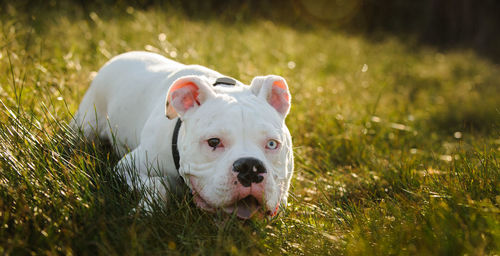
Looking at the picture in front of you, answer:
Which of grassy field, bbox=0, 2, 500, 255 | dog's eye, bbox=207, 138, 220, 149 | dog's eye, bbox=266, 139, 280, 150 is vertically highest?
dog's eye, bbox=207, 138, 220, 149

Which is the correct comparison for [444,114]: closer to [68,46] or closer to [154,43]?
[154,43]

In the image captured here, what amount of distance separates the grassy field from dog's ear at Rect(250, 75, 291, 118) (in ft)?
2.08

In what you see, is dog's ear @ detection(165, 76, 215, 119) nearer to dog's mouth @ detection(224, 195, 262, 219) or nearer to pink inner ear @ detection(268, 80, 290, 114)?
pink inner ear @ detection(268, 80, 290, 114)

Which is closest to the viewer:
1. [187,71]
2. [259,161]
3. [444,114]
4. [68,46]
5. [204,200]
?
[259,161]

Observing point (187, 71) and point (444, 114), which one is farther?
point (444, 114)

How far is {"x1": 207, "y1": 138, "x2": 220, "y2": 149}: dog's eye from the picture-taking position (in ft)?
8.11

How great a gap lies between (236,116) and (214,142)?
0.60 ft

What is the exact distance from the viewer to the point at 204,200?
8.14 feet

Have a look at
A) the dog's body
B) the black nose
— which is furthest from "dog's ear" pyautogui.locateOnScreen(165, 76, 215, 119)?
the black nose

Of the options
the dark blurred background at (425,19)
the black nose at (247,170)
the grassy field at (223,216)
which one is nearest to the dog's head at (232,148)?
the black nose at (247,170)

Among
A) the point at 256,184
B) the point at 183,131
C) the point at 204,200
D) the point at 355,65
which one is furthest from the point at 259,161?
the point at 355,65

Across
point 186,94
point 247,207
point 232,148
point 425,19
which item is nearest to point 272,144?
point 232,148

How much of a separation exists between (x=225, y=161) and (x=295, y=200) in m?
0.84

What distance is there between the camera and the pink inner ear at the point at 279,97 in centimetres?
284
